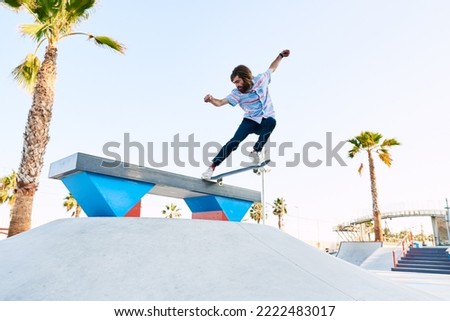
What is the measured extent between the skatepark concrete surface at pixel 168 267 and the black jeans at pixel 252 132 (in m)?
1.71

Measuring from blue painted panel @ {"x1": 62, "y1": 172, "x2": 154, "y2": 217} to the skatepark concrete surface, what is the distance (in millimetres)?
614

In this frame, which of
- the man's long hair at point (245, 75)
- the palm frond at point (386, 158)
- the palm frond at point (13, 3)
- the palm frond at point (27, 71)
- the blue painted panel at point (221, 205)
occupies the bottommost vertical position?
the blue painted panel at point (221, 205)

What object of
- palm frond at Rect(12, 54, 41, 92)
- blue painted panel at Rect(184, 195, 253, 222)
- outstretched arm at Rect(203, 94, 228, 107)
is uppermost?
palm frond at Rect(12, 54, 41, 92)

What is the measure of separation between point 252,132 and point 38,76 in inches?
289

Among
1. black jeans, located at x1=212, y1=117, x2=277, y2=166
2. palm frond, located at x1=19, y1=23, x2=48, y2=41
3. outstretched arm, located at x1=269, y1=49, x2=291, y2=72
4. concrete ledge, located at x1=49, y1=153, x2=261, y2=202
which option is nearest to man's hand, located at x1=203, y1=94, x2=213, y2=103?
black jeans, located at x1=212, y1=117, x2=277, y2=166

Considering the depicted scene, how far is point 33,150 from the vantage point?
8.57 metres

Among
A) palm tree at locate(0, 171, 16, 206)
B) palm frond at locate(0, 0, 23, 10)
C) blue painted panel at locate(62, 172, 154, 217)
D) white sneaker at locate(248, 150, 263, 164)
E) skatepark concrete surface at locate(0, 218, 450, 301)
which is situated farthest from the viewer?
palm tree at locate(0, 171, 16, 206)

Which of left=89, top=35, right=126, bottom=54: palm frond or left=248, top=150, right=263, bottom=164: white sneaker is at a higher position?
left=89, top=35, right=126, bottom=54: palm frond

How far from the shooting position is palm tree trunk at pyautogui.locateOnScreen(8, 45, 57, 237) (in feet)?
26.8

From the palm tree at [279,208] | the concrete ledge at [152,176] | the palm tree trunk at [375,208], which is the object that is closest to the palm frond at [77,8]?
the concrete ledge at [152,176]

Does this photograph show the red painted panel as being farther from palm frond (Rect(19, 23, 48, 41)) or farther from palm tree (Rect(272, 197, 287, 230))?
palm tree (Rect(272, 197, 287, 230))

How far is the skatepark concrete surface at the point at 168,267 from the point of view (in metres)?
2.96

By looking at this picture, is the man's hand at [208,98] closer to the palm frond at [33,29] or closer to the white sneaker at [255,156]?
the white sneaker at [255,156]
